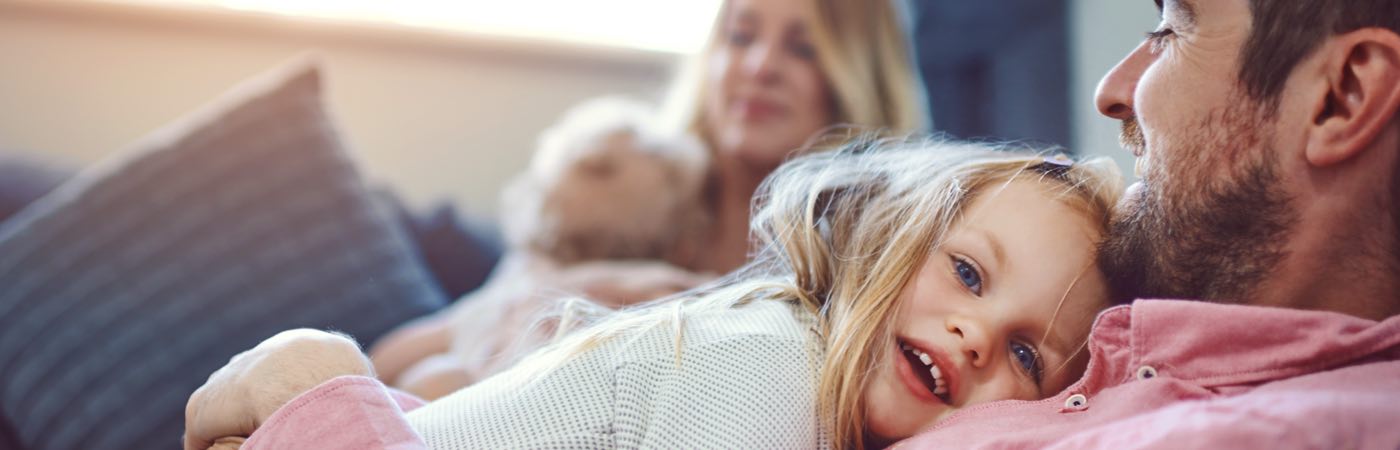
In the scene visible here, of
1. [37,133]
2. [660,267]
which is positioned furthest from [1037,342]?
[37,133]

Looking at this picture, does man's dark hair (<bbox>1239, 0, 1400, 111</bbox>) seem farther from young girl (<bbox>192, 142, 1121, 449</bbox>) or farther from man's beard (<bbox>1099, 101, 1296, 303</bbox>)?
young girl (<bbox>192, 142, 1121, 449</bbox>)

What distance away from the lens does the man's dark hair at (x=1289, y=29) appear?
0.72 m

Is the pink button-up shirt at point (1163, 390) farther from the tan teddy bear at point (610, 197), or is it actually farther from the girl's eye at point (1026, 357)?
the tan teddy bear at point (610, 197)

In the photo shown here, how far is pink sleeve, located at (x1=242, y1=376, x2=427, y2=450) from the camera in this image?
724 millimetres

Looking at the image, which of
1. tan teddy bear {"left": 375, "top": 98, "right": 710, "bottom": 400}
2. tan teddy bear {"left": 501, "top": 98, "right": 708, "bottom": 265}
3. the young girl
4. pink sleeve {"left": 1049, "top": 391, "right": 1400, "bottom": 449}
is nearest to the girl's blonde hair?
the young girl

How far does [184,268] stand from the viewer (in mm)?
1347

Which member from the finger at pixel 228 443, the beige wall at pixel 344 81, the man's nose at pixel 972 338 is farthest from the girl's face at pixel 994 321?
the beige wall at pixel 344 81

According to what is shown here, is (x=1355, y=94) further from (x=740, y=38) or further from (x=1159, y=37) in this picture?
(x=740, y=38)

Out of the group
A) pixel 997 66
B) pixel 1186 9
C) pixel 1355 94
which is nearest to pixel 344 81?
pixel 997 66

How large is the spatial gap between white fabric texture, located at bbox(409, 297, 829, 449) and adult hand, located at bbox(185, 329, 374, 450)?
0.08m

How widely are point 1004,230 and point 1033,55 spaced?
104cm

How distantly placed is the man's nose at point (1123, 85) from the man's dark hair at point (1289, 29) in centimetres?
9

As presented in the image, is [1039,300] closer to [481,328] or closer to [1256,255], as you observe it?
[1256,255]

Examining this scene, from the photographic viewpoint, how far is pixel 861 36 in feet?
5.72
